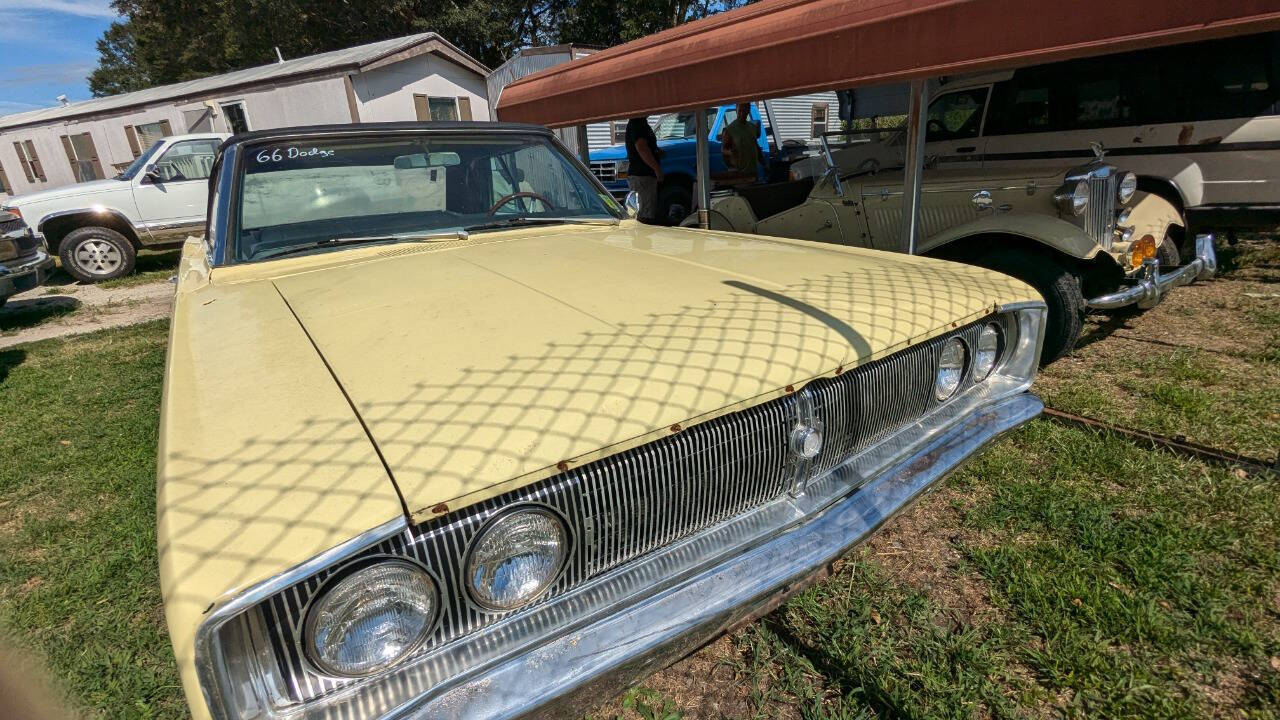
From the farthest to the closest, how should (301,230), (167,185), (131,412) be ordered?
(167,185), (131,412), (301,230)

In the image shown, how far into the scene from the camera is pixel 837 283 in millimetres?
1992

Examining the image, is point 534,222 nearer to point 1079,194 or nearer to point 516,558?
point 516,558

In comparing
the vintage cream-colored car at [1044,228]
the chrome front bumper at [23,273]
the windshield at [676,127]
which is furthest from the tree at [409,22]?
the vintage cream-colored car at [1044,228]

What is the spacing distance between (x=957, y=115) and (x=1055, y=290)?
2660 millimetres

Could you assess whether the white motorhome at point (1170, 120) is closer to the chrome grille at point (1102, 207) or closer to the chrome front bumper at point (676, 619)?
the chrome grille at point (1102, 207)

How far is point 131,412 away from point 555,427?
4303 millimetres

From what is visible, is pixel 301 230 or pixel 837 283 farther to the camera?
pixel 301 230

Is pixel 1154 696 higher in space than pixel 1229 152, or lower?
lower

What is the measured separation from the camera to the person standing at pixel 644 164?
23.6 ft

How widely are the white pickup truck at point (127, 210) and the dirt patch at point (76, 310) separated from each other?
1.62 feet

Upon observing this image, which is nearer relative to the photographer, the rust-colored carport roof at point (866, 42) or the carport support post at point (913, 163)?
the rust-colored carport roof at point (866, 42)

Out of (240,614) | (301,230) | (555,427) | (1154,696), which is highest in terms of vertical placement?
(301,230)

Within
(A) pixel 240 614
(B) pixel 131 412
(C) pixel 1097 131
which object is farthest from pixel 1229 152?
(B) pixel 131 412

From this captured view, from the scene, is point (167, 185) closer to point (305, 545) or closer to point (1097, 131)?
point (305, 545)
